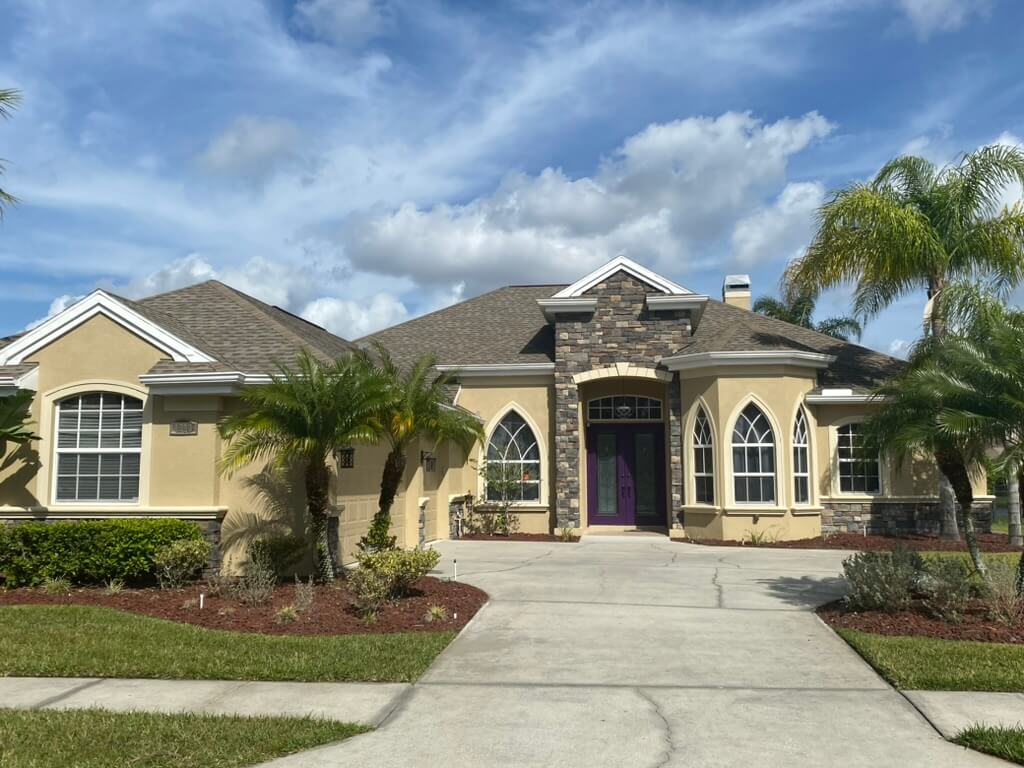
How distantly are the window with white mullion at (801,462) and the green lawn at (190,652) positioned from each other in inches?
478

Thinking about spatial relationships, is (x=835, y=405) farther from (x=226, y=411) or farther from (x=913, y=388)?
(x=226, y=411)

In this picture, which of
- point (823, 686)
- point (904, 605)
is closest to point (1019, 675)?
point (823, 686)

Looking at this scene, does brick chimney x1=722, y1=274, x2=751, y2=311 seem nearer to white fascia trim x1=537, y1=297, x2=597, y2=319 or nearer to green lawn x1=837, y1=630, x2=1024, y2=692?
white fascia trim x1=537, y1=297, x2=597, y2=319

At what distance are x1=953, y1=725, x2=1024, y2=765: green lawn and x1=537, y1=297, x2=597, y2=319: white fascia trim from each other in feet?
48.6

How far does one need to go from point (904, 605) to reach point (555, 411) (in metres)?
11.4

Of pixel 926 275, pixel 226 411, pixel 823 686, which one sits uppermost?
pixel 926 275

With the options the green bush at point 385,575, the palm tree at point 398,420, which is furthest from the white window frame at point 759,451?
the green bush at point 385,575

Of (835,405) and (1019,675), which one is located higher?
(835,405)

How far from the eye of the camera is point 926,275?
18.3 m

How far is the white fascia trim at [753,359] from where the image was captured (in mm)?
18594

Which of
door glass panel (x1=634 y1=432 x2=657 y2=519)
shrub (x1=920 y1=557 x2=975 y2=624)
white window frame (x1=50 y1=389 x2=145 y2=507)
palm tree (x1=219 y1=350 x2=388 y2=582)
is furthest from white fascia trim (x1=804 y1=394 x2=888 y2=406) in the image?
white window frame (x1=50 y1=389 x2=145 y2=507)

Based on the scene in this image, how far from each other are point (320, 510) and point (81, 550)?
3397 millimetres

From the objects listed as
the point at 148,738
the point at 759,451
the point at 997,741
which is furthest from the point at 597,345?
the point at 148,738

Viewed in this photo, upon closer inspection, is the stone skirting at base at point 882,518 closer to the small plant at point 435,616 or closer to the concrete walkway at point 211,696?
the small plant at point 435,616
